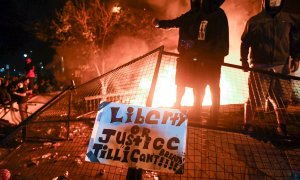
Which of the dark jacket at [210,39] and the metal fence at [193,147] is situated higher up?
the dark jacket at [210,39]

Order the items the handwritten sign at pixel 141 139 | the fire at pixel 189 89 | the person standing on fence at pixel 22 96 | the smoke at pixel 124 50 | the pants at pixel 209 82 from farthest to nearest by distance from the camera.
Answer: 1. the smoke at pixel 124 50
2. the person standing on fence at pixel 22 96
3. the fire at pixel 189 89
4. the pants at pixel 209 82
5. the handwritten sign at pixel 141 139

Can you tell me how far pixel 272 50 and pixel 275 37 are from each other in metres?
0.25

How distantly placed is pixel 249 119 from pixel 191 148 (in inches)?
51.2

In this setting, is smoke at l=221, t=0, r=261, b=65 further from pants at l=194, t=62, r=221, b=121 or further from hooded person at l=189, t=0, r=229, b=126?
pants at l=194, t=62, r=221, b=121

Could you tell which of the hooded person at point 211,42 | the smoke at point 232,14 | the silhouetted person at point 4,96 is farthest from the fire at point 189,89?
the silhouetted person at point 4,96

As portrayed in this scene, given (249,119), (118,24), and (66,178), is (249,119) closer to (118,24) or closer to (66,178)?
(66,178)

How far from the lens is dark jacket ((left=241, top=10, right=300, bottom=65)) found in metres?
5.95

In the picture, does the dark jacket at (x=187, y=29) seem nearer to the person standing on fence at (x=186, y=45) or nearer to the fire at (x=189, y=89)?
the person standing on fence at (x=186, y=45)

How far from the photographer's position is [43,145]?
840 cm

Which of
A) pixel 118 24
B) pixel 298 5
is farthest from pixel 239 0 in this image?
pixel 118 24

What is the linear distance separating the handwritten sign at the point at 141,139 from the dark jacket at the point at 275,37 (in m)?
3.21

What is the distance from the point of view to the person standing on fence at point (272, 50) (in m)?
5.94

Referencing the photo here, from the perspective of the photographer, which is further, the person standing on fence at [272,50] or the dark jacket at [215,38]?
the person standing on fence at [272,50]

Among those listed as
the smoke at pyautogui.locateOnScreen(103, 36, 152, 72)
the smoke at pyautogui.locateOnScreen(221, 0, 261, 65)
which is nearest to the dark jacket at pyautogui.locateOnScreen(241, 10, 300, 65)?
the smoke at pyautogui.locateOnScreen(221, 0, 261, 65)
